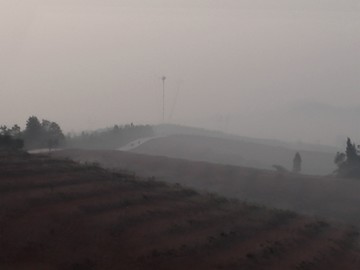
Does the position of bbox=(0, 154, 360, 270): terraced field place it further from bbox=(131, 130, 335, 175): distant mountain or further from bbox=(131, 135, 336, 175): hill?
bbox=(131, 130, 335, 175): distant mountain

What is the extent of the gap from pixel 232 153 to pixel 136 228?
74601mm

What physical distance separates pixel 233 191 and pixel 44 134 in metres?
29.1

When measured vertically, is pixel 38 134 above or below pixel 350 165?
above

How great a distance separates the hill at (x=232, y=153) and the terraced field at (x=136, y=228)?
4922cm

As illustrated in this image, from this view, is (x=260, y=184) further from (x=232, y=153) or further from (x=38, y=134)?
(x=232, y=153)

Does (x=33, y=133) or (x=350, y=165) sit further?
(x=33, y=133)

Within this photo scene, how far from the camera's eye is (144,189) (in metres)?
24.5

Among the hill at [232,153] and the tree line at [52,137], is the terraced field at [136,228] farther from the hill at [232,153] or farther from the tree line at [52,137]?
the hill at [232,153]

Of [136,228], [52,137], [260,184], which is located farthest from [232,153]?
[136,228]

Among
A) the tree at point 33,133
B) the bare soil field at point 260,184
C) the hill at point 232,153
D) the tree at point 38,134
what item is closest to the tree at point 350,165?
the bare soil field at point 260,184

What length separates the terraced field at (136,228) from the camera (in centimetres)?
1547

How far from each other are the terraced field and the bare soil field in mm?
11886

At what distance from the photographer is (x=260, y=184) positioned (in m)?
43.5

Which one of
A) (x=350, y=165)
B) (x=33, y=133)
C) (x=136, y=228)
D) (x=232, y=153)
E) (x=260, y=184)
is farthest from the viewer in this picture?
(x=232, y=153)
